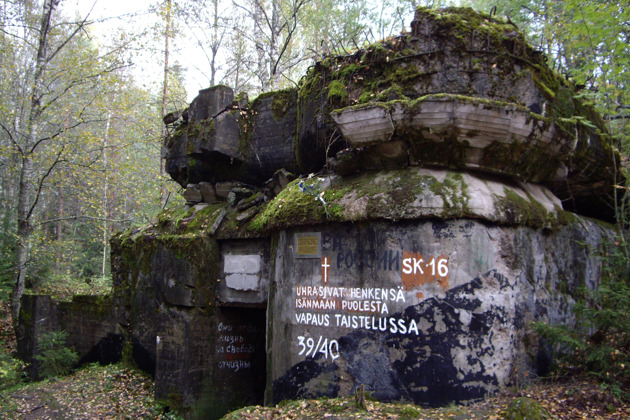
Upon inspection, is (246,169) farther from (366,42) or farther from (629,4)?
(629,4)

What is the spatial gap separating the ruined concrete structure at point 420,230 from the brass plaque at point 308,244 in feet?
0.05

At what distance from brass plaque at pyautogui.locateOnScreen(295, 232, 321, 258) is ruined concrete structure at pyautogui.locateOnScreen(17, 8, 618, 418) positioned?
2 centimetres

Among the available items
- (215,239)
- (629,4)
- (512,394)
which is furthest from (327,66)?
(512,394)

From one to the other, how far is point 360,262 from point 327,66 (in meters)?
2.89

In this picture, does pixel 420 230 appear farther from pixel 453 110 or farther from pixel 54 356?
pixel 54 356

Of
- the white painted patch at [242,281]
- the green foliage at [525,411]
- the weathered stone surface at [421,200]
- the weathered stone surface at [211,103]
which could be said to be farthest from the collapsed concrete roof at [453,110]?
the green foliage at [525,411]

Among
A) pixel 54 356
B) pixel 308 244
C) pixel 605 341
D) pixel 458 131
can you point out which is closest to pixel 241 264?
pixel 308 244

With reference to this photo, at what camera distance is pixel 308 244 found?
5844mm

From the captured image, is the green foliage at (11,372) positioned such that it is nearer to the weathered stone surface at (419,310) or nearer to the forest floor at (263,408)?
the forest floor at (263,408)

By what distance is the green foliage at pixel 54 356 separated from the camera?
9957 millimetres

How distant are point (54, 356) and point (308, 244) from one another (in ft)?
24.5

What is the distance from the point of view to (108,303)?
9836mm

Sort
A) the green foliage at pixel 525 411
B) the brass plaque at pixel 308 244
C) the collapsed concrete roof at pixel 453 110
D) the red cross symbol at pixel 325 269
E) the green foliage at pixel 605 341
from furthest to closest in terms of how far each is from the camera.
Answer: the brass plaque at pixel 308 244
the red cross symbol at pixel 325 269
the collapsed concrete roof at pixel 453 110
the green foliage at pixel 605 341
the green foliage at pixel 525 411

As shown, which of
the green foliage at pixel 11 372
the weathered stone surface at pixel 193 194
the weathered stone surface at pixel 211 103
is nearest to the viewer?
the weathered stone surface at pixel 211 103
